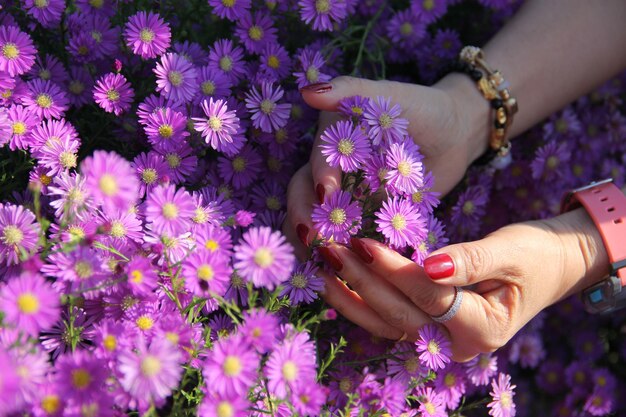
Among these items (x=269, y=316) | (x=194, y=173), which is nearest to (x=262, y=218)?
(x=194, y=173)

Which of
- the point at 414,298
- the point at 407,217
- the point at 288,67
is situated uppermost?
the point at 288,67

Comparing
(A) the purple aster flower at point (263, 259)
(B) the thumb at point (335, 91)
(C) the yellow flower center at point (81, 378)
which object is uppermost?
(B) the thumb at point (335, 91)

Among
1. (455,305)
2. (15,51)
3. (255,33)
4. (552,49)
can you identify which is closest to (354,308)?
(455,305)

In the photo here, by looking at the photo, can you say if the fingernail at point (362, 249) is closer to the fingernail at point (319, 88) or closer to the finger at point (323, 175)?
the finger at point (323, 175)

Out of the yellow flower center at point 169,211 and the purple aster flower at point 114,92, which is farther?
the purple aster flower at point 114,92

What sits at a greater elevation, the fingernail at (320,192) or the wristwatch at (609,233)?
the fingernail at (320,192)

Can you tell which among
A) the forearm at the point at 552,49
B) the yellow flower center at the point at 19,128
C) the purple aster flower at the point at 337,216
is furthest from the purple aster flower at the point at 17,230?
the forearm at the point at 552,49

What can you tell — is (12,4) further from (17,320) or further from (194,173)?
(17,320)
